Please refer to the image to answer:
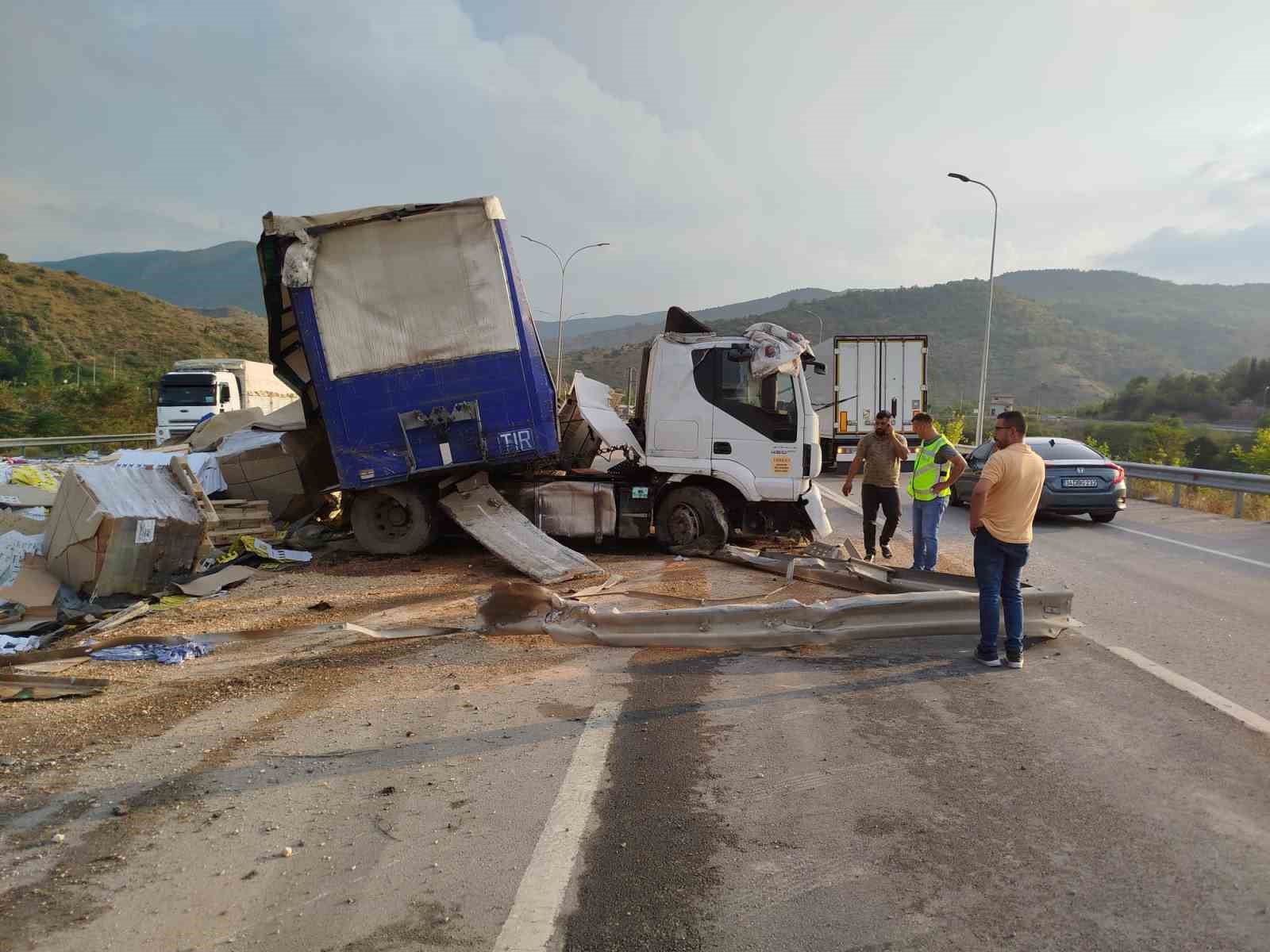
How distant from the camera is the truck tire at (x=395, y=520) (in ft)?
34.7

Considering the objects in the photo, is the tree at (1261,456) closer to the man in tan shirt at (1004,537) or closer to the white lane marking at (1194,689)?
the white lane marking at (1194,689)

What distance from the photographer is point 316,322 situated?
9.62 metres

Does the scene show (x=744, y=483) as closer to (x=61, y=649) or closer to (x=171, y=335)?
(x=61, y=649)

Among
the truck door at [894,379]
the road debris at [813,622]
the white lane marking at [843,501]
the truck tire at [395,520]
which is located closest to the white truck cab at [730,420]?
the truck tire at [395,520]

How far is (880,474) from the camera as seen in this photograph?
10.5 meters

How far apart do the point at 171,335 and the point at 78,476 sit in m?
61.7

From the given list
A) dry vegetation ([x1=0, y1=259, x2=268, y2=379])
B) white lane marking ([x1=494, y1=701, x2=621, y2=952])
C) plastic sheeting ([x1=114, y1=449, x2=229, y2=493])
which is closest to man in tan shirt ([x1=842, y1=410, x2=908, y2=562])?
white lane marking ([x1=494, y1=701, x2=621, y2=952])

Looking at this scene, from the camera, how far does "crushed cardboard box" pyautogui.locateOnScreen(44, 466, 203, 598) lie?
8594 mm

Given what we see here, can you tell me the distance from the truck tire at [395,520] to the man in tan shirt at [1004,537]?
258 inches

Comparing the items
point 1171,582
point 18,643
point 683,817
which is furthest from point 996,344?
point 683,817

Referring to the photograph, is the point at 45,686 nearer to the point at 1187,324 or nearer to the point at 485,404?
the point at 485,404

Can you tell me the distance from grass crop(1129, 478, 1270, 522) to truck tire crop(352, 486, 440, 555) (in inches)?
570

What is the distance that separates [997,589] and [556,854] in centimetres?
390

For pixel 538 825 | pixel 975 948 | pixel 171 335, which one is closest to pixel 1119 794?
pixel 975 948
